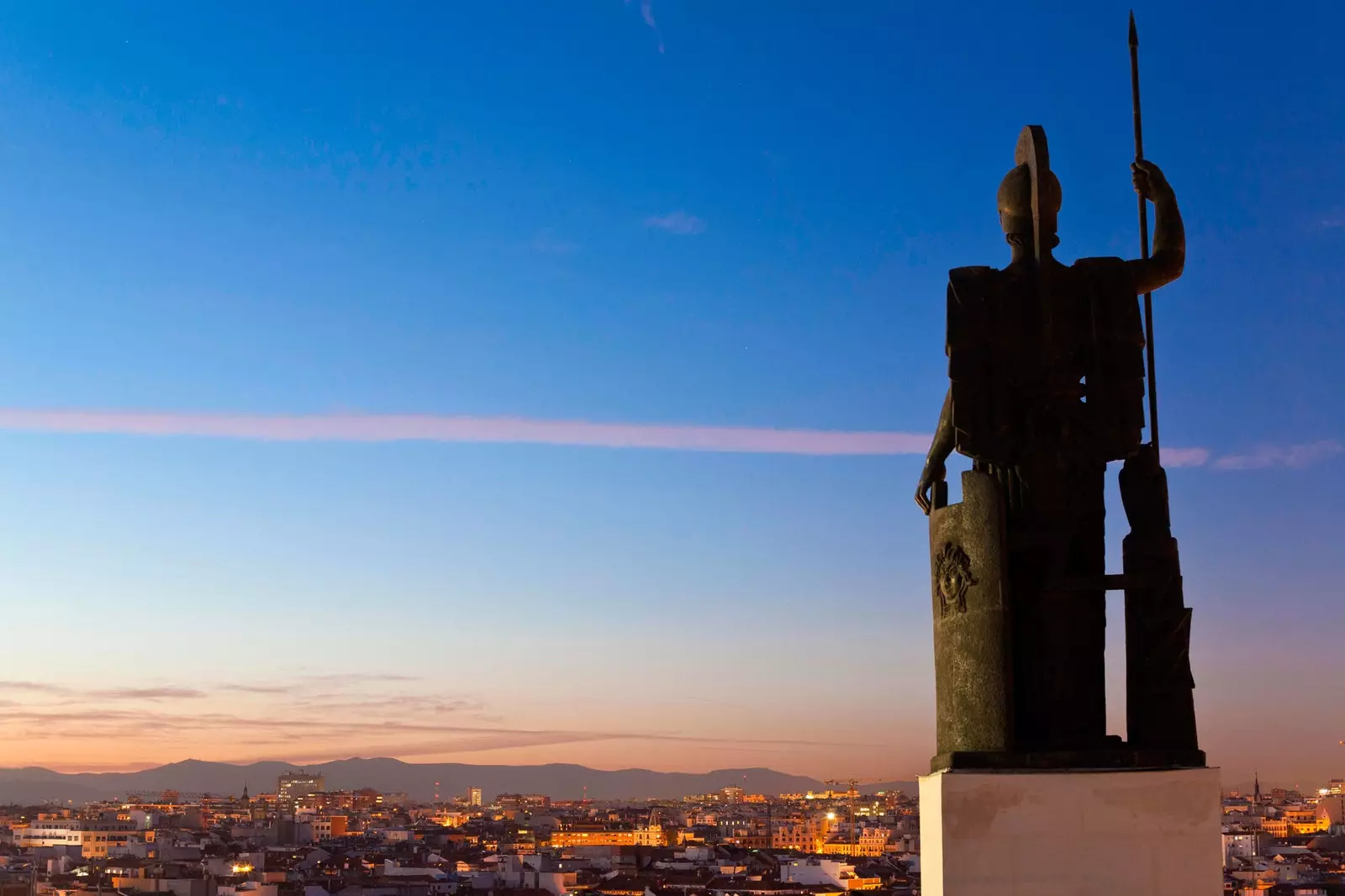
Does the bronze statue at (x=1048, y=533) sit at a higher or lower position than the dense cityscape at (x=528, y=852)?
higher

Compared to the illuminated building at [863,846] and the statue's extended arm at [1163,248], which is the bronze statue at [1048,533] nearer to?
the statue's extended arm at [1163,248]

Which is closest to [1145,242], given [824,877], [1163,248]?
[1163,248]

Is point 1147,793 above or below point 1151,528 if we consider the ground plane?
below

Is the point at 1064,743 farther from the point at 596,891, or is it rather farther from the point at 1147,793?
the point at 596,891

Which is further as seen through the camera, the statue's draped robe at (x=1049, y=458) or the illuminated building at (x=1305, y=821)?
the illuminated building at (x=1305, y=821)

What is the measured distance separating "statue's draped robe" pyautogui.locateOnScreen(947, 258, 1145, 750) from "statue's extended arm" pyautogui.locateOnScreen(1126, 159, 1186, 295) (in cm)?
23

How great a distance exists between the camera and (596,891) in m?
70.0

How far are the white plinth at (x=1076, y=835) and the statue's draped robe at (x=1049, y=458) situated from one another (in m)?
0.29

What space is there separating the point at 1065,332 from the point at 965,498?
60 cm

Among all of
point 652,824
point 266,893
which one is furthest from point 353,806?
point 266,893

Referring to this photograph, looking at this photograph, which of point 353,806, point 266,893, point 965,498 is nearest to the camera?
point 965,498

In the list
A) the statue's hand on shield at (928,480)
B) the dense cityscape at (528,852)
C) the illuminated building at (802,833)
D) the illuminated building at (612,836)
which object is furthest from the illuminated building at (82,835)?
the statue's hand on shield at (928,480)

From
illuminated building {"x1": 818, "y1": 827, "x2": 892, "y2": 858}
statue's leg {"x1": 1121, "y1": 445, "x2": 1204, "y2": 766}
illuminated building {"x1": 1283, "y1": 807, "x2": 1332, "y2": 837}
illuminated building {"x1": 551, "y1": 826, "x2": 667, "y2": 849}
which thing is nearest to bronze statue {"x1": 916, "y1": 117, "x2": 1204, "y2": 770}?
statue's leg {"x1": 1121, "y1": 445, "x2": 1204, "y2": 766}

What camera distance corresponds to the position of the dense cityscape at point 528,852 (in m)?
73.2
